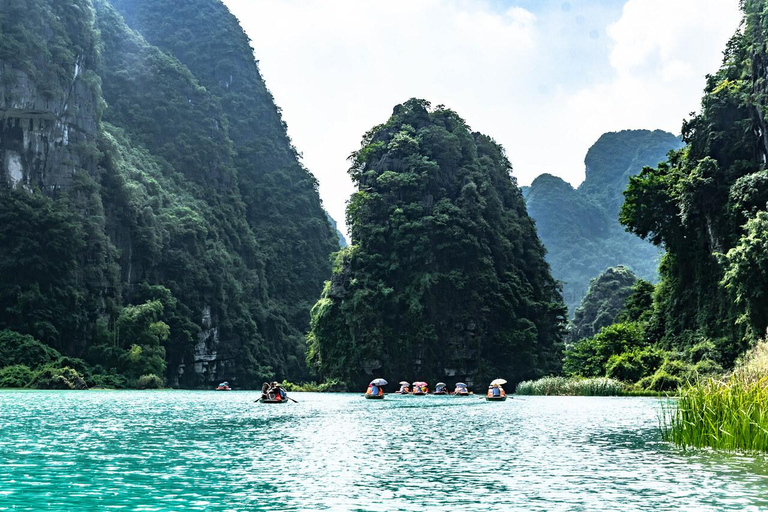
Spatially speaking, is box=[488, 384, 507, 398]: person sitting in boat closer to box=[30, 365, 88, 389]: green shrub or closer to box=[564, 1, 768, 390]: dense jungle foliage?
box=[564, 1, 768, 390]: dense jungle foliage

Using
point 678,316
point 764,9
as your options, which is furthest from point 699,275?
point 764,9

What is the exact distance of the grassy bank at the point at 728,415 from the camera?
50.9 ft

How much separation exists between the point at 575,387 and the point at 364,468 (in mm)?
41132

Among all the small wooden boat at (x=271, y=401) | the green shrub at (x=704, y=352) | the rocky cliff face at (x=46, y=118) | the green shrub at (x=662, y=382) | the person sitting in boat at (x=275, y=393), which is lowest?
the small wooden boat at (x=271, y=401)

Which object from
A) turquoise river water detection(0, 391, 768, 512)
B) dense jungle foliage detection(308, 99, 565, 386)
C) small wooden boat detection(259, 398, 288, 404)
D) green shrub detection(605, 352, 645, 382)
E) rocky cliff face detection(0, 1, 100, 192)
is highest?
rocky cliff face detection(0, 1, 100, 192)

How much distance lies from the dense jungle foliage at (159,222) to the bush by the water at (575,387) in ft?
120

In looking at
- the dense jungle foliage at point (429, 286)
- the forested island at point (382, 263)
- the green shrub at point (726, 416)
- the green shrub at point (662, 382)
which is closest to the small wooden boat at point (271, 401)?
the forested island at point (382, 263)

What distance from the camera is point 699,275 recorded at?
2083 inches

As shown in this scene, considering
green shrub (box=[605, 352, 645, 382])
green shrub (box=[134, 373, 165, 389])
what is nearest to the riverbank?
green shrub (box=[605, 352, 645, 382])

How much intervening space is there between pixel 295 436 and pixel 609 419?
1230cm

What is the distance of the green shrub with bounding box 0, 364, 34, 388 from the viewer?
64.0m

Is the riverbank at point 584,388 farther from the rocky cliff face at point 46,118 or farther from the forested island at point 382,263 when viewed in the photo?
the rocky cliff face at point 46,118

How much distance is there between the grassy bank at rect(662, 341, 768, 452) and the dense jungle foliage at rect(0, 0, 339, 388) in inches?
2342

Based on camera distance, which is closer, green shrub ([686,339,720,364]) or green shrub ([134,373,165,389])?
green shrub ([686,339,720,364])
